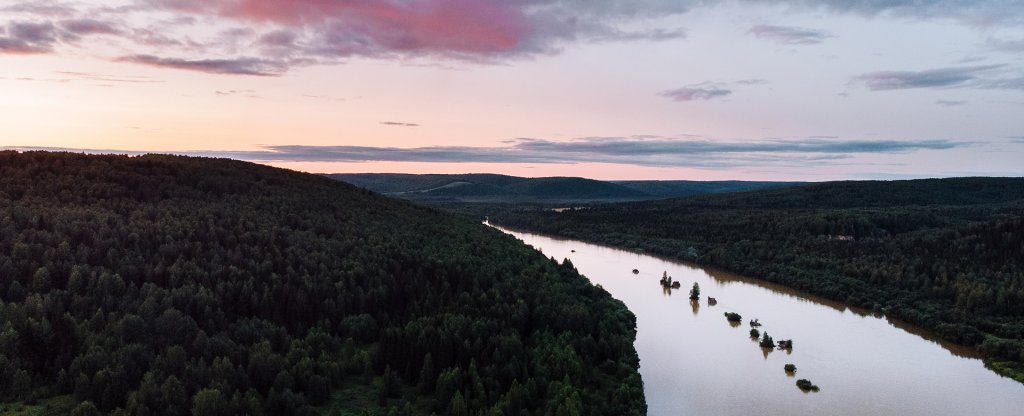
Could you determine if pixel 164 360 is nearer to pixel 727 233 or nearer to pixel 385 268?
pixel 385 268

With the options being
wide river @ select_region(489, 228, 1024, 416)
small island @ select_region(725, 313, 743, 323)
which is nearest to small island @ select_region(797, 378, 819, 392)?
wide river @ select_region(489, 228, 1024, 416)

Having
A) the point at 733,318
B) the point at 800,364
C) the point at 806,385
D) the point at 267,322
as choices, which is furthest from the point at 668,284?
the point at 267,322

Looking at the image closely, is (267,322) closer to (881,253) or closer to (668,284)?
(668,284)

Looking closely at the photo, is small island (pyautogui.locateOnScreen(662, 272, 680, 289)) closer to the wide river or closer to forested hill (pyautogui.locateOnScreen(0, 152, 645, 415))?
the wide river

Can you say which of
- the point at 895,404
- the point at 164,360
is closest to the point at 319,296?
the point at 164,360

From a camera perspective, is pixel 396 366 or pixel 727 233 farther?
pixel 727 233

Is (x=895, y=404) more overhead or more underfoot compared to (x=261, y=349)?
more underfoot
